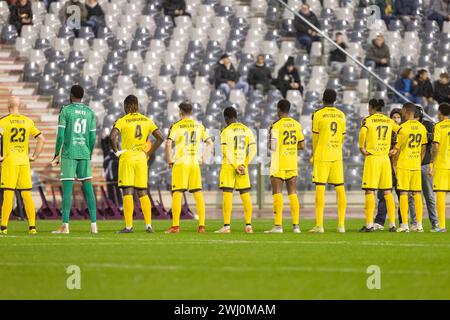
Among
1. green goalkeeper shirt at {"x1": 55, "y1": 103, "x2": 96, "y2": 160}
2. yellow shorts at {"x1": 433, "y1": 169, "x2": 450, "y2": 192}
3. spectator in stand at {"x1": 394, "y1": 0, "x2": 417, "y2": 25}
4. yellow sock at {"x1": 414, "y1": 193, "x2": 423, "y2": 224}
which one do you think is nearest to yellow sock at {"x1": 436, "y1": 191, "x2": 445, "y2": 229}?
yellow shorts at {"x1": 433, "y1": 169, "x2": 450, "y2": 192}

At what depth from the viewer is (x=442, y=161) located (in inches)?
768

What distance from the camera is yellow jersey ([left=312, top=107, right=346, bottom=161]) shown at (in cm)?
1855

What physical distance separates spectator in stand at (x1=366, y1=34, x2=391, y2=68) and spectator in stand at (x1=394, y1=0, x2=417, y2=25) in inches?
110

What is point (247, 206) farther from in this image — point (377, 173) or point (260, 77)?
point (260, 77)

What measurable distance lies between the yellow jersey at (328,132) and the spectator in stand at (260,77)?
1047 cm

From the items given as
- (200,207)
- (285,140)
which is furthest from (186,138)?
(285,140)

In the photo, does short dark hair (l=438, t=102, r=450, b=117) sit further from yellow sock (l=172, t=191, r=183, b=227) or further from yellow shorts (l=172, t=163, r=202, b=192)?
yellow sock (l=172, t=191, r=183, b=227)

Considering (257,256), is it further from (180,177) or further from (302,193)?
(302,193)

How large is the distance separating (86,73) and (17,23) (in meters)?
2.55

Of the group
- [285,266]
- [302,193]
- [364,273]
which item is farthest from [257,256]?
[302,193]

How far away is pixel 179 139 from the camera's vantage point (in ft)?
61.7

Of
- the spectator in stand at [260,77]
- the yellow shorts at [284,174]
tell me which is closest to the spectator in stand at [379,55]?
the spectator in stand at [260,77]

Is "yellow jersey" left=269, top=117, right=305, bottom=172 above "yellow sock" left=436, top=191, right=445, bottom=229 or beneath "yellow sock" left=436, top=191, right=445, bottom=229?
above
